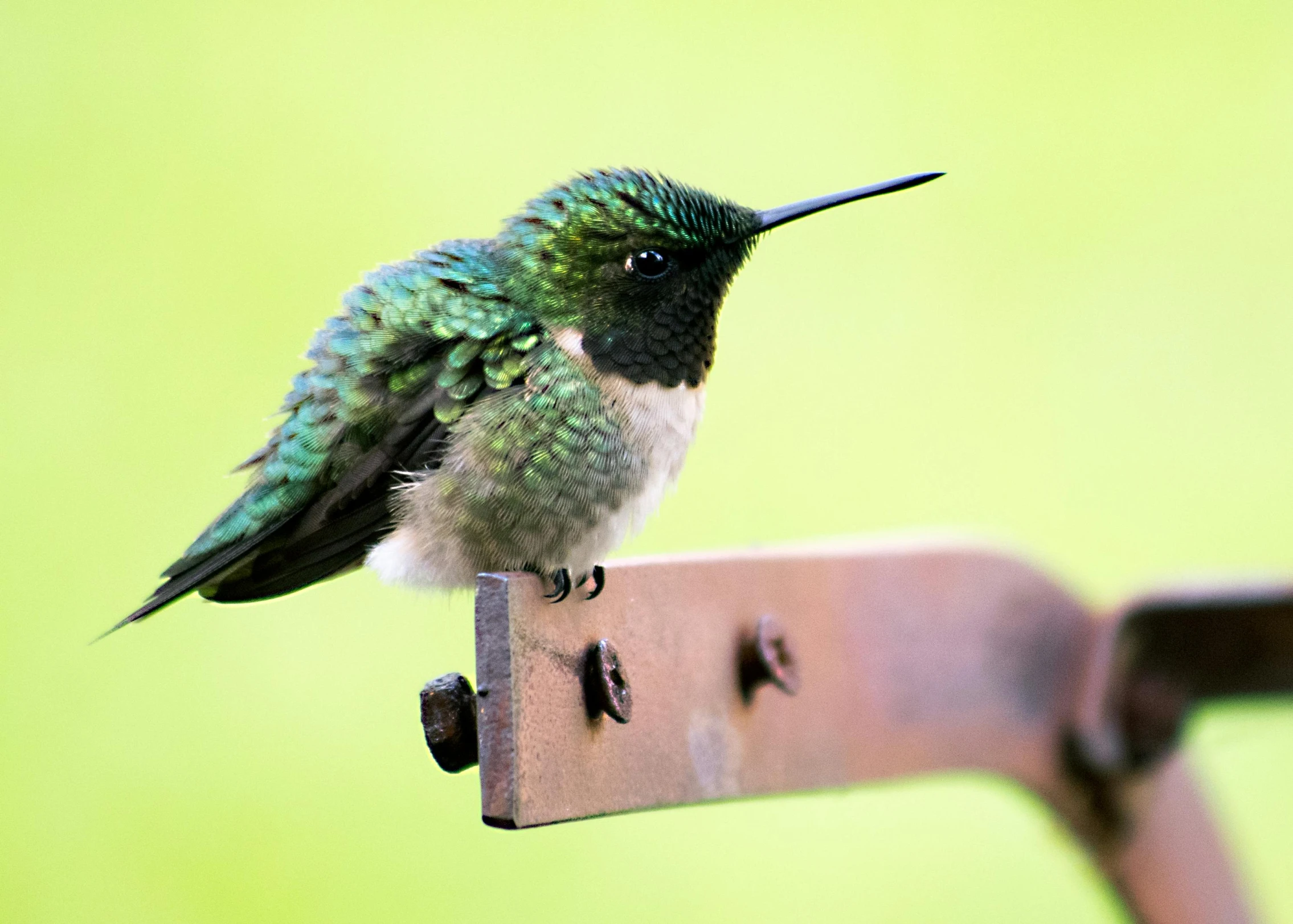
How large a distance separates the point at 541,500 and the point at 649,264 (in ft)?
1.57

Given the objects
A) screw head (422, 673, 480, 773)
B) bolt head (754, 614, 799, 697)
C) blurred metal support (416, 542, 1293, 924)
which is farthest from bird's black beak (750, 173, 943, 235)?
screw head (422, 673, 480, 773)

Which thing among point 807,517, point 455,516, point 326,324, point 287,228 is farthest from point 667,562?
point 287,228

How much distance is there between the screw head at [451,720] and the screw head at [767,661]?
712mm

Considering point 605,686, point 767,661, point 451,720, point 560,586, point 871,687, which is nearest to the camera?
point 451,720

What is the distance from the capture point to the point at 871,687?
2.92 meters

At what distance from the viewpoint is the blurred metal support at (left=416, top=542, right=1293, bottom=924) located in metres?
1.89

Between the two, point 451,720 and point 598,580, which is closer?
point 451,720

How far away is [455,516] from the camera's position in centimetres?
249

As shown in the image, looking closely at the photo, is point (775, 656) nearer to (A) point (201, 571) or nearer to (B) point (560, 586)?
(B) point (560, 586)

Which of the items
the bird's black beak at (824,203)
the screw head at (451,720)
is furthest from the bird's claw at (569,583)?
the bird's black beak at (824,203)

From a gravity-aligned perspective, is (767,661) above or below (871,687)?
above

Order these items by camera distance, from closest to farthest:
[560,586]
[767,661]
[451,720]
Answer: [451,720]
[560,586]
[767,661]

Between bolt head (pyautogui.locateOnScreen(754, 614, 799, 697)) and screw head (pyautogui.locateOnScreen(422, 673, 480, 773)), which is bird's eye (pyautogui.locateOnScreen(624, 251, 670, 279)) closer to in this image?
bolt head (pyautogui.locateOnScreen(754, 614, 799, 697))

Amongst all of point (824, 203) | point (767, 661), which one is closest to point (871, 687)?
point (767, 661)
